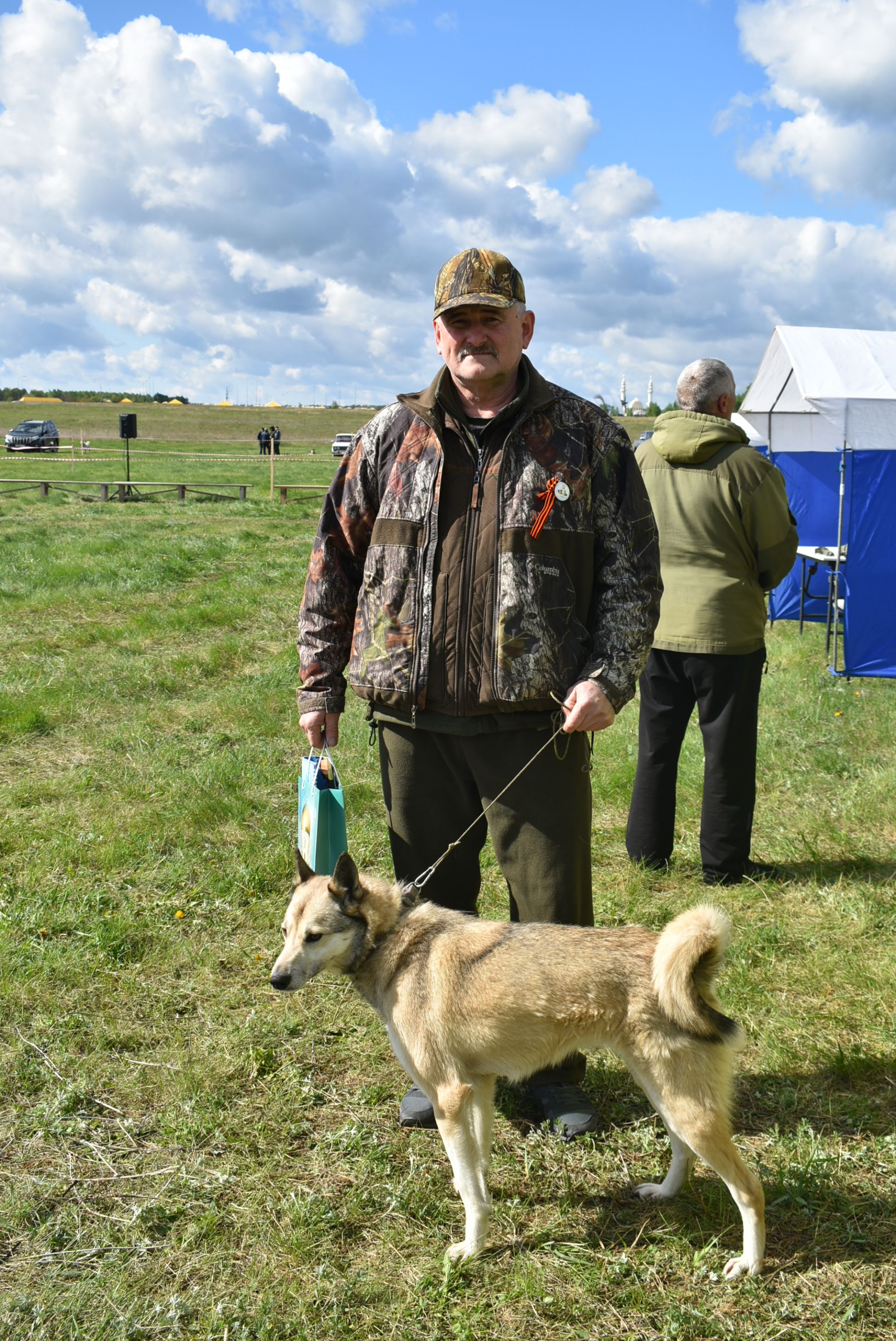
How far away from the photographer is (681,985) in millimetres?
2557

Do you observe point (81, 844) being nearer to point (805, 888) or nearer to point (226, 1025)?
point (226, 1025)

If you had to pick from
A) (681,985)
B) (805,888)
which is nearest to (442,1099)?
(681,985)

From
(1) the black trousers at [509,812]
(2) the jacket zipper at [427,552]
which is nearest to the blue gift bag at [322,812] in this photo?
(1) the black trousers at [509,812]

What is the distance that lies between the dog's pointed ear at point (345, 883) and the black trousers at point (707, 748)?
8.08 ft

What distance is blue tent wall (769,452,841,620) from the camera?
1212 centimetres

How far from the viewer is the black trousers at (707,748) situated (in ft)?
16.1

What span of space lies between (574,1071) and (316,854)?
1.18 m

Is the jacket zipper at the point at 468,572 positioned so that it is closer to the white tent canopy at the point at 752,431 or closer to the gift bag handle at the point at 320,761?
the gift bag handle at the point at 320,761

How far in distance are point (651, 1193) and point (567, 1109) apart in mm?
399

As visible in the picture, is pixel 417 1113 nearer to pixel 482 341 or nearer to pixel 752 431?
pixel 482 341

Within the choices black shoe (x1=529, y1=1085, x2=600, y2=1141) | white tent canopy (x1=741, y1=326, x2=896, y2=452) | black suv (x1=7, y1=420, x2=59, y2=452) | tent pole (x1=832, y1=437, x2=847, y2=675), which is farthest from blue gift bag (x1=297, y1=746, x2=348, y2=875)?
black suv (x1=7, y1=420, x2=59, y2=452)

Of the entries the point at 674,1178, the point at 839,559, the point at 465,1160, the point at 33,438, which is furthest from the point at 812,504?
the point at 33,438

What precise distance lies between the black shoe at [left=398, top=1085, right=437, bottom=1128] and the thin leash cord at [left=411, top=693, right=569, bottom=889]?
72cm

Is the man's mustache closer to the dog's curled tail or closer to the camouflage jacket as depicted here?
the camouflage jacket
